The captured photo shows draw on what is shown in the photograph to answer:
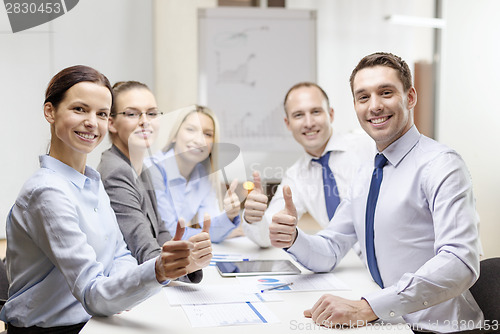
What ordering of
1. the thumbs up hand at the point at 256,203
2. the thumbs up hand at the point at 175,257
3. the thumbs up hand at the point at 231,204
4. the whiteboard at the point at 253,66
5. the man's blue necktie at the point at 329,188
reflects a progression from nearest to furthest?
the thumbs up hand at the point at 175,257 → the thumbs up hand at the point at 256,203 → the thumbs up hand at the point at 231,204 → the man's blue necktie at the point at 329,188 → the whiteboard at the point at 253,66

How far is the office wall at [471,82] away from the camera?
4.27 m

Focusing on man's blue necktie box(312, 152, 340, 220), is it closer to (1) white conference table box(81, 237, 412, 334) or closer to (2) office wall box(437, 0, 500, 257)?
(1) white conference table box(81, 237, 412, 334)

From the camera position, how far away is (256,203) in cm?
202

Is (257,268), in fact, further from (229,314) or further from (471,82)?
(471,82)

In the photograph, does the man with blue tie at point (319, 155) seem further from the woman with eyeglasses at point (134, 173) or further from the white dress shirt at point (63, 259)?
the white dress shirt at point (63, 259)

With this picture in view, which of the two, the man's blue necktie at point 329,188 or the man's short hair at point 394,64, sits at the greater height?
the man's short hair at point 394,64

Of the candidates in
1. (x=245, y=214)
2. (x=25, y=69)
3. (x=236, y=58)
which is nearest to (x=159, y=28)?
(x=236, y=58)

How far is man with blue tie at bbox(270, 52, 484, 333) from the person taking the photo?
138 cm

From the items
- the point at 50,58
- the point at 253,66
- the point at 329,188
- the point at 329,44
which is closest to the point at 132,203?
the point at 329,188

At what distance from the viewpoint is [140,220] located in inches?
70.7

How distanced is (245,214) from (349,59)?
2.64 meters

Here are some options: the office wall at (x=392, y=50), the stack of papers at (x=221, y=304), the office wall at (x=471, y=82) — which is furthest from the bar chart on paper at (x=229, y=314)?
the office wall at (x=471, y=82)

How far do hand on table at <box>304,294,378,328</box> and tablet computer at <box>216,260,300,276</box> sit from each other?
0.46 metres

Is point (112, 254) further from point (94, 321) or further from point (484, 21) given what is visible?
point (484, 21)
